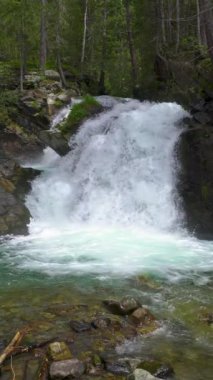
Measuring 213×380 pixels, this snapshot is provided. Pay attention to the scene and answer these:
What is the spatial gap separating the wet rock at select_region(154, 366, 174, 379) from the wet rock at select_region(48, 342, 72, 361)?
1.24m

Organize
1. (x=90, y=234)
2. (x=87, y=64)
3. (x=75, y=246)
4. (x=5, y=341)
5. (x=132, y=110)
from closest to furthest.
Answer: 1. (x=5, y=341)
2. (x=75, y=246)
3. (x=90, y=234)
4. (x=132, y=110)
5. (x=87, y=64)

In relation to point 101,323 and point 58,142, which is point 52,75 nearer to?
point 58,142

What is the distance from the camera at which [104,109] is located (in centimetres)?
2125

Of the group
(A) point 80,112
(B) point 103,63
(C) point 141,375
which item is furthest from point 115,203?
(B) point 103,63

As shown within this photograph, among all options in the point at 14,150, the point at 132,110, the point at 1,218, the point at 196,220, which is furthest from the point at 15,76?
the point at 196,220

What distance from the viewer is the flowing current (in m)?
11.4

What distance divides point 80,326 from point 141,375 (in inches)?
71.5

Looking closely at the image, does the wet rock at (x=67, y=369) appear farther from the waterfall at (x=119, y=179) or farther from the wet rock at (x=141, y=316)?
the waterfall at (x=119, y=179)

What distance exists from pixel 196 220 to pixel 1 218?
6.61 m

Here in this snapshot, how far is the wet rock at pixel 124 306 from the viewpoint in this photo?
7.68 metres

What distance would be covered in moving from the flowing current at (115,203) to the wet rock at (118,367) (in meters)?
4.38

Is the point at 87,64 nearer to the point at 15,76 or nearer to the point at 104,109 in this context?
the point at 15,76

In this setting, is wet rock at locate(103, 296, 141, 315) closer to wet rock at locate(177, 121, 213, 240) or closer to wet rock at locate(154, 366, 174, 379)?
wet rock at locate(154, 366, 174, 379)

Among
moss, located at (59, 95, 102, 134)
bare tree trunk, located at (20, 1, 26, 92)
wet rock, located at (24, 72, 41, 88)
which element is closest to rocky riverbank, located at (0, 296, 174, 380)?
moss, located at (59, 95, 102, 134)
